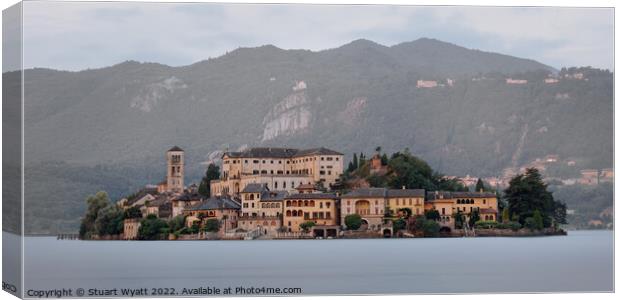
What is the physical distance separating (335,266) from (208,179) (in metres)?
21.9

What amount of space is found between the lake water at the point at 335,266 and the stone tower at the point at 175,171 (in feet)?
41.7

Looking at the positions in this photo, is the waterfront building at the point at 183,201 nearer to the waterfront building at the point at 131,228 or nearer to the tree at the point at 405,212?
the waterfront building at the point at 131,228

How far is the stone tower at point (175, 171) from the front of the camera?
54.8 metres

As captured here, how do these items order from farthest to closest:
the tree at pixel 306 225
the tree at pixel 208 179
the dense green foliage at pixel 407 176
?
1. the tree at pixel 208 179
2. the dense green foliage at pixel 407 176
3. the tree at pixel 306 225

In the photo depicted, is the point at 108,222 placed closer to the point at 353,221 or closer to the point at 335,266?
the point at 353,221

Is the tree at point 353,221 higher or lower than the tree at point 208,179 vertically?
lower

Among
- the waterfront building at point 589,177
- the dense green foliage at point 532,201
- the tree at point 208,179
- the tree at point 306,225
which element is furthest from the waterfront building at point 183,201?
the waterfront building at point 589,177

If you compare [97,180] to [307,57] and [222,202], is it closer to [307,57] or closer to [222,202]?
[222,202]

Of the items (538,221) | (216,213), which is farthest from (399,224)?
(216,213)

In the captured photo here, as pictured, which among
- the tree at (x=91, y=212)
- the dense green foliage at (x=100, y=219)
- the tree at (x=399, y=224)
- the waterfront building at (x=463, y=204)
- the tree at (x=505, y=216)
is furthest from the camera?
the tree at (x=505, y=216)

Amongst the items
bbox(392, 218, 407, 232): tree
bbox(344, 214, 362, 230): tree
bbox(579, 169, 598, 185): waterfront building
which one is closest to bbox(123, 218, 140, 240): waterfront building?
bbox(344, 214, 362, 230): tree

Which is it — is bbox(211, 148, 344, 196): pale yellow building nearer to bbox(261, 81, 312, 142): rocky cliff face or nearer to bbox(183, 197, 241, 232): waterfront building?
bbox(183, 197, 241, 232): waterfront building

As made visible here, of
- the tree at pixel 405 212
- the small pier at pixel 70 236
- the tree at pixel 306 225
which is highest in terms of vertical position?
the tree at pixel 405 212

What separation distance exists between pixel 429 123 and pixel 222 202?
1317 cm
